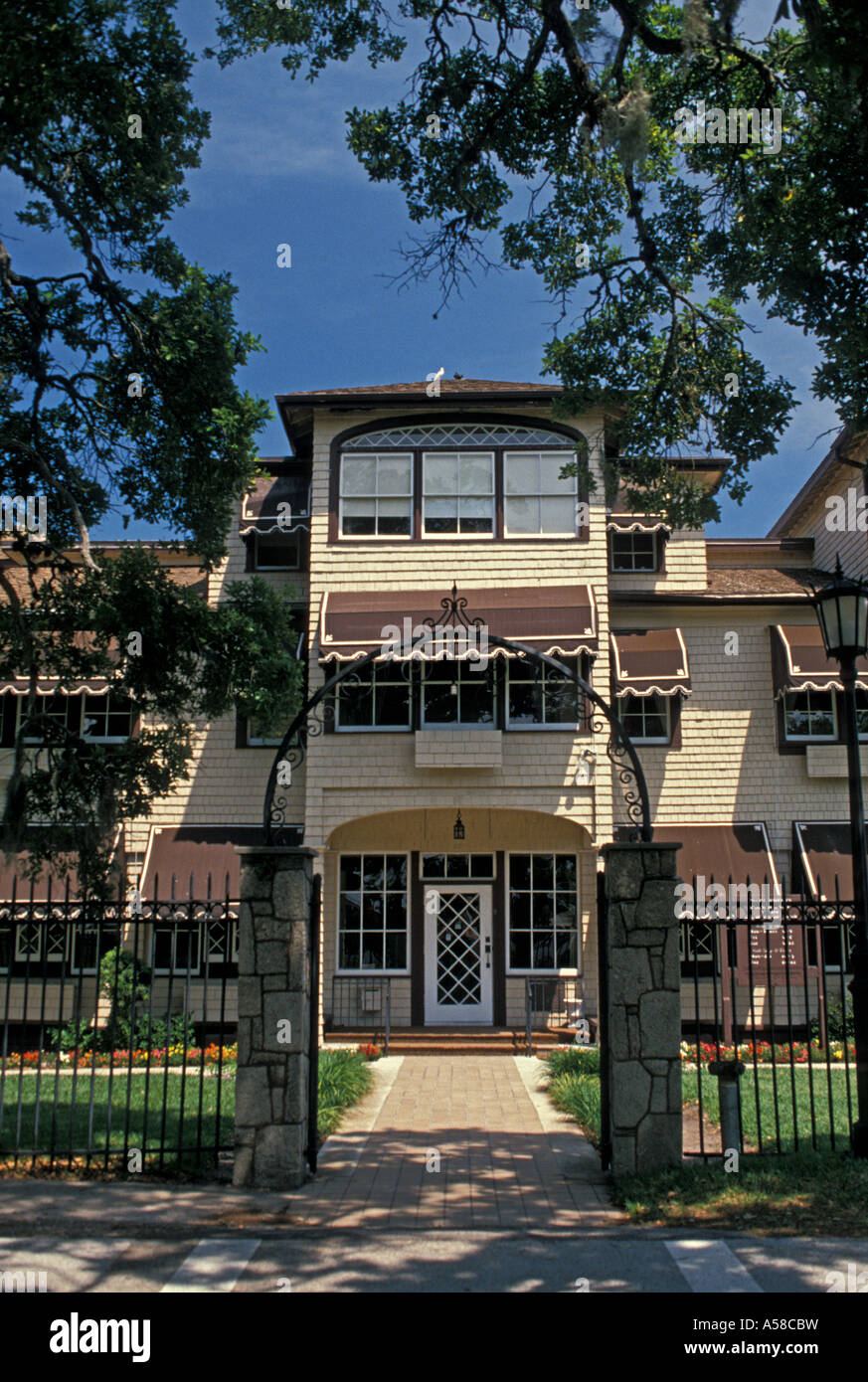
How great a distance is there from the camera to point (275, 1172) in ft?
26.9

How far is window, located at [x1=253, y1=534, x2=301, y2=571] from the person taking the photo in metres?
20.4

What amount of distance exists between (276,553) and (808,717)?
10196 millimetres

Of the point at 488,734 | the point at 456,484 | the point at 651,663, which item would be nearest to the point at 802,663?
the point at 651,663

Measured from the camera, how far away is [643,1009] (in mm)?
8406

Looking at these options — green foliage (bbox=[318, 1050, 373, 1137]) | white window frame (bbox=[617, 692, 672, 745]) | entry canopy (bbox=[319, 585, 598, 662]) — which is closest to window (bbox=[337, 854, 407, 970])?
green foliage (bbox=[318, 1050, 373, 1137])

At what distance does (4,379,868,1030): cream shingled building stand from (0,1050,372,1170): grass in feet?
14.5

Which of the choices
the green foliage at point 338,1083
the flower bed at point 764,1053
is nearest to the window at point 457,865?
the green foliage at point 338,1083

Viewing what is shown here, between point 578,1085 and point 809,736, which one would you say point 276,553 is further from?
point 578,1085

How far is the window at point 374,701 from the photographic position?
18656 millimetres

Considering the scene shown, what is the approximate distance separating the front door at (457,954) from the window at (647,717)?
3915mm

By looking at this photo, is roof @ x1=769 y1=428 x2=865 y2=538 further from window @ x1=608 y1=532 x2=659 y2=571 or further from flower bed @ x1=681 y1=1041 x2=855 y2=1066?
flower bed @ x1=681 y1=1041 x2=855 y2=1066
